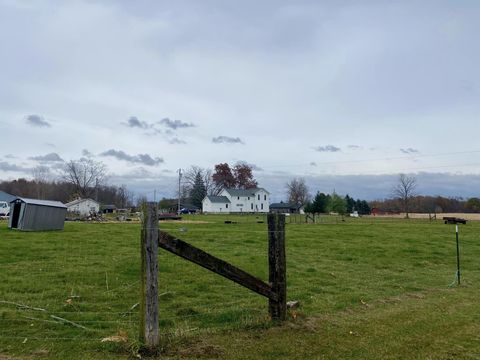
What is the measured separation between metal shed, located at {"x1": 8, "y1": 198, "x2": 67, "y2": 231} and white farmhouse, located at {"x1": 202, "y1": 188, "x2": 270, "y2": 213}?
82846mm

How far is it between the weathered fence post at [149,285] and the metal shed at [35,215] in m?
28.9

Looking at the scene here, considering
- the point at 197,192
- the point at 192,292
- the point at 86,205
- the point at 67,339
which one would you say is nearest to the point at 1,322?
the point at 67,339

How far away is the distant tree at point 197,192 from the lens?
423 ft

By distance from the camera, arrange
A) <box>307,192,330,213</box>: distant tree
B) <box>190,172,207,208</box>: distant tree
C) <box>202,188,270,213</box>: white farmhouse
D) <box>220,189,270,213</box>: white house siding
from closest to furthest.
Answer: <box>307,192,330,213</box>: distant tree, <box>202,188,270,213</box>: white farmhouse, <box>220,189,270,213</box>: white house siding, <box>190,172,207,208</box>: distant tree

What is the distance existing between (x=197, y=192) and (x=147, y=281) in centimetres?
12478

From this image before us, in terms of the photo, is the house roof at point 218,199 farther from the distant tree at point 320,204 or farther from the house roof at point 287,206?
the distant tree at point 320,204

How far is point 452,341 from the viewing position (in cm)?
590

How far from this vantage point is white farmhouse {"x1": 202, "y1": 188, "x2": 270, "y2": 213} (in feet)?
387

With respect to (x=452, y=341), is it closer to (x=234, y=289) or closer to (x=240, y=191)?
(x=234, y=289)

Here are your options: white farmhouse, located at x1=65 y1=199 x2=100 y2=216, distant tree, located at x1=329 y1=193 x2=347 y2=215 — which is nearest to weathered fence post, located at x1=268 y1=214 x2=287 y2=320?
white farmhouse, located at x1=65 y1=199 x2=100 y2=216

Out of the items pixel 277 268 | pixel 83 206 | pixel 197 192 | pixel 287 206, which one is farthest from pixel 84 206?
pixel 277 268

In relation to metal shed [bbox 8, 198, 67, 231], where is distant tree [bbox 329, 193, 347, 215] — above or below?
above

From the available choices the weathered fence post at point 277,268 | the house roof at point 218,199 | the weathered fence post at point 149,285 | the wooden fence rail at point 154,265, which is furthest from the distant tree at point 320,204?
the weathered fence post at point 149,285

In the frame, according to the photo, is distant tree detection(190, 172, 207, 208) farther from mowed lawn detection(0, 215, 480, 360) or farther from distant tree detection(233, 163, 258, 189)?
mowed lawn detection(0, 215, 480, 360)
